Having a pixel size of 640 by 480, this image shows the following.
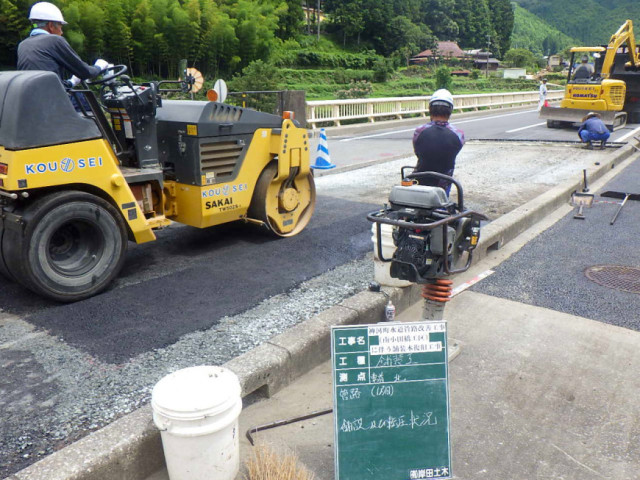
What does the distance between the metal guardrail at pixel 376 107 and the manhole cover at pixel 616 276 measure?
46.5ft

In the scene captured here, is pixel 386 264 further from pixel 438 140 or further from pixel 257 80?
pixel 257 80

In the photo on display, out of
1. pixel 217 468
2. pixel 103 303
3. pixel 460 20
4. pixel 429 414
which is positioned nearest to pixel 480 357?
pixel 429 414

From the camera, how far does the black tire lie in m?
4.36

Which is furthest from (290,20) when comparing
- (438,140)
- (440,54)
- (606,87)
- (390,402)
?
(390,402)

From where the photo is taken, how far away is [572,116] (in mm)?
19031

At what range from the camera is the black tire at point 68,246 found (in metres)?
4.36

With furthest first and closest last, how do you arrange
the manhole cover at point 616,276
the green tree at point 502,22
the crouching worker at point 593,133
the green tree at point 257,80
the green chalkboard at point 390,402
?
the green tree at point 502,22
the green tree at point 257,80
the crouching worker at point 593,133
the manhole cover at point 616,276
the green chalkboard at point 390,402

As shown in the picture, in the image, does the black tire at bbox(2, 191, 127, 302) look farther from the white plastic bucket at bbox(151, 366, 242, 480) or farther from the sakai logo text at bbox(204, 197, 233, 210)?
the white plastic bucket at bbox(151, 366, 242, 480)

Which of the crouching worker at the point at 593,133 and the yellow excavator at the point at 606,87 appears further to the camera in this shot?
the yellow excavator at the point at 606,87

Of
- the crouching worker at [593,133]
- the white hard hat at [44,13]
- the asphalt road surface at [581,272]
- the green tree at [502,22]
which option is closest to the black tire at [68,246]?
the white hard hat at [44,13]

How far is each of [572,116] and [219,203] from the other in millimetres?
16828

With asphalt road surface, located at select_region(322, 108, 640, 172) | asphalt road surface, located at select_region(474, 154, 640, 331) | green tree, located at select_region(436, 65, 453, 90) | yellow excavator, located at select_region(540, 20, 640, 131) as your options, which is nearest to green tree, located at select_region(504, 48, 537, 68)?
green tree, located at select_region(436, 65, 453, 90)

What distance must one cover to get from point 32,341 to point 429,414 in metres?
2.89

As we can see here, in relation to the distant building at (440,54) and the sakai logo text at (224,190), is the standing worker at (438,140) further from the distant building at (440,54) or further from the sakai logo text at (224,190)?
the distant building at (440,54)
